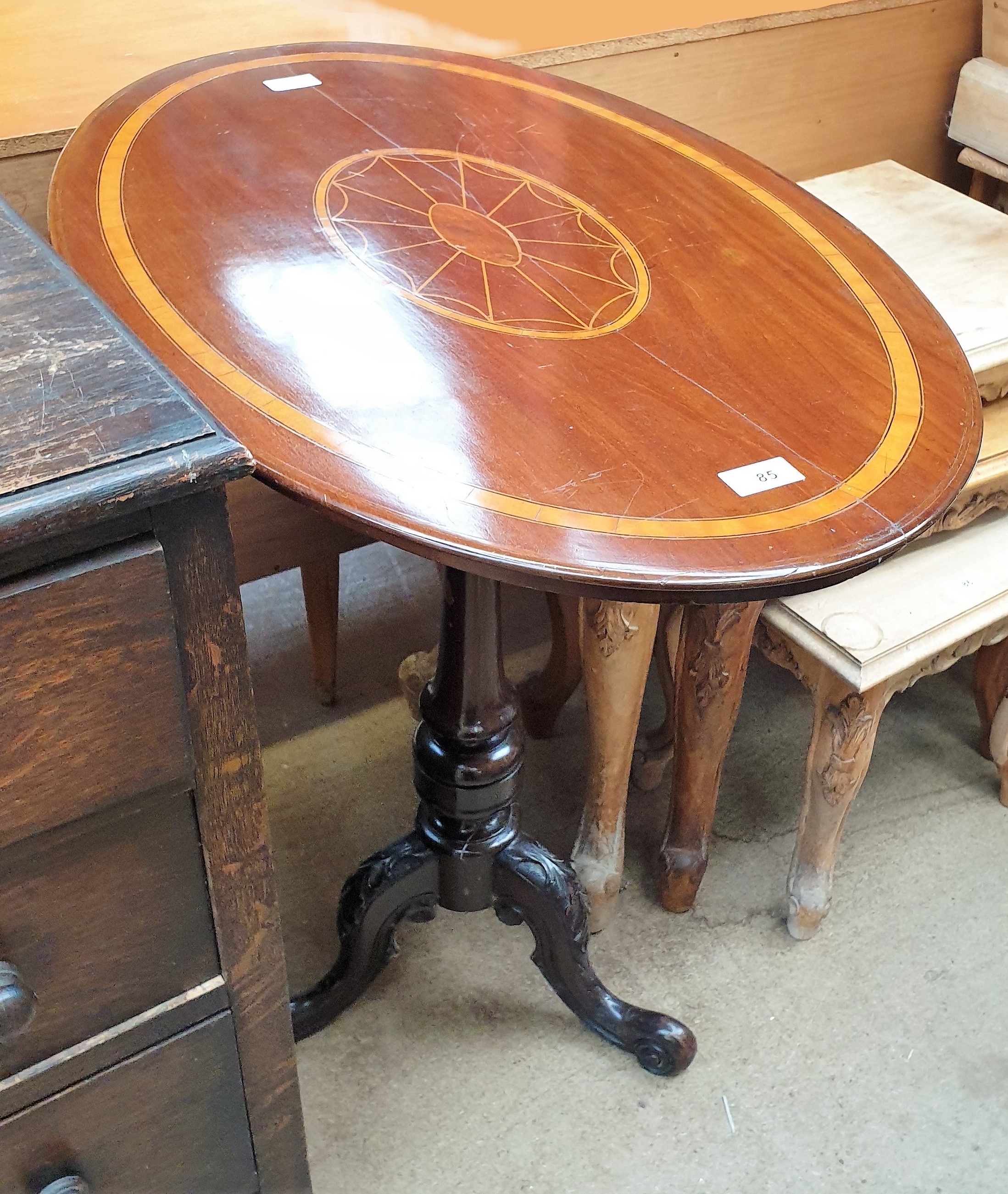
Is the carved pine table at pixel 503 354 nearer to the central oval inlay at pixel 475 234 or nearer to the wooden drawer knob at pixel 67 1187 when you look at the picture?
the central oval inlay at pixel 475 234

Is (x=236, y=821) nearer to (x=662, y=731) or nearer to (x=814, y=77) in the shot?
(x=662, y=731)

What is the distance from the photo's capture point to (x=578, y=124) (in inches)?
48.7

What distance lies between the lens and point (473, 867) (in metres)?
1.23

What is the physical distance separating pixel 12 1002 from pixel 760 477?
557mm

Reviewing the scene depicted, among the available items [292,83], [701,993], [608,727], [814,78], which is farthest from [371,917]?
[814,78]

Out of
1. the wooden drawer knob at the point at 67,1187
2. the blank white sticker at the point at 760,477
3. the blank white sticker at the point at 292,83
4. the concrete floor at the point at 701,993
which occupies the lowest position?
the concrete floor at the point at 701,993

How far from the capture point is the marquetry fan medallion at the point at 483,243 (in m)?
0.92

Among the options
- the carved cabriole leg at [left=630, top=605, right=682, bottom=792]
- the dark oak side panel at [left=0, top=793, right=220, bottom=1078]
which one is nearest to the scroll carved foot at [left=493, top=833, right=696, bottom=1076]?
the carved cabriole leg at [left=630, top=605, right=682, bottom=792]

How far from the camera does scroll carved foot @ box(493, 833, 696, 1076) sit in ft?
4.09

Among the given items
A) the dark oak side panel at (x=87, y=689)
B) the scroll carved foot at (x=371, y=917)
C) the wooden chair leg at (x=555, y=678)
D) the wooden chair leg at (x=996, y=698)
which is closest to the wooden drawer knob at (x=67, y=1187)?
the dark oak side panel at (x=87, y=689)

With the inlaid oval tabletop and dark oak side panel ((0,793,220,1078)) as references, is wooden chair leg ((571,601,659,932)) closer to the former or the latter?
the inlaid oval tabletop

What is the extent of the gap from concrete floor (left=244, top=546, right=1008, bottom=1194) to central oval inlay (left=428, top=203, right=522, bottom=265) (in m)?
0.88

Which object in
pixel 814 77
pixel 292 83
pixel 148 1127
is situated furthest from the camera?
pixel 814 77

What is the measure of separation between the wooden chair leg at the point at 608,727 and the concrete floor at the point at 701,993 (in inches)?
4.6
